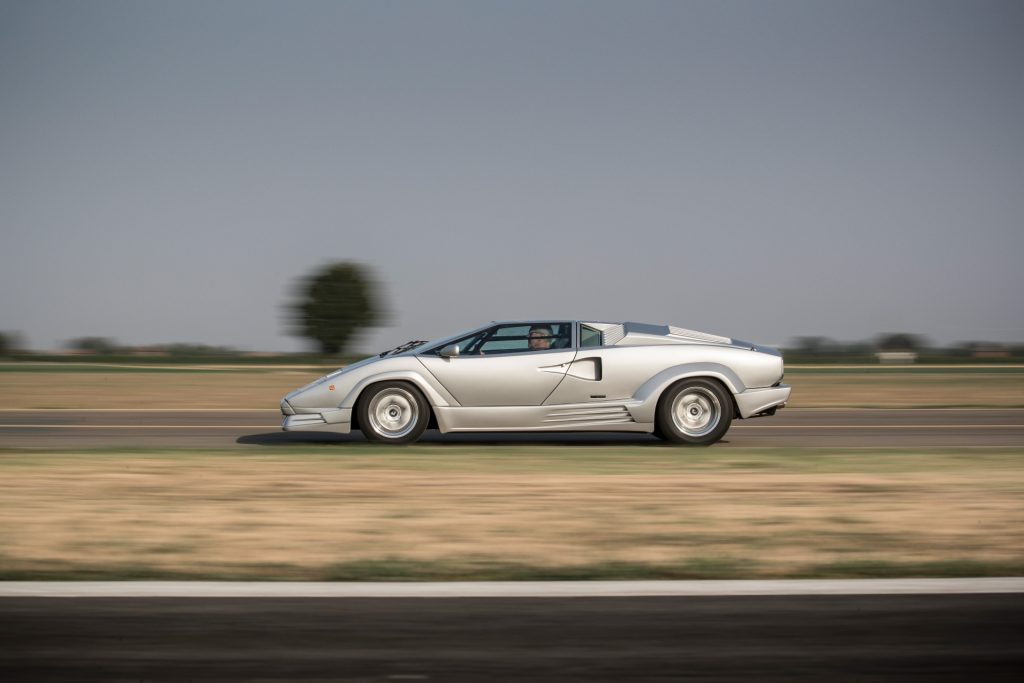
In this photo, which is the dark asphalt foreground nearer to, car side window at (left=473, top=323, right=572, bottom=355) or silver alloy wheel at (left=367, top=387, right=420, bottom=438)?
silver alloy wheel at (left=367, top=387, right=420, bottom=438)

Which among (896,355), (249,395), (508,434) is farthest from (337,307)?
(896,355)

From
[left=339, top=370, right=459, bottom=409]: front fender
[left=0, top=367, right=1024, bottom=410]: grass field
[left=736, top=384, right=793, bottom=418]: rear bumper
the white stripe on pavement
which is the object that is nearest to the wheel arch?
[left=339, top=370, right=459, bottom=409]: front fender

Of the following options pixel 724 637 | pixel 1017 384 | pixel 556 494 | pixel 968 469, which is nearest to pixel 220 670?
pixel 724 637

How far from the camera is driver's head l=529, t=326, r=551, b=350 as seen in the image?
433 inches

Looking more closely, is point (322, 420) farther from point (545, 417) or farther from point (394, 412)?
point (545, 417)

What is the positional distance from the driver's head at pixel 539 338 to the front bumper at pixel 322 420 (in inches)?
81.5

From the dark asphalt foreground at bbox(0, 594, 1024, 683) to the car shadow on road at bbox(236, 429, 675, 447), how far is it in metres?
6.94

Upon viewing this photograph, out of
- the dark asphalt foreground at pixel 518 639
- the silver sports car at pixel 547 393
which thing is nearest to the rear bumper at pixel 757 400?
the silver sports car at pixel 547 393

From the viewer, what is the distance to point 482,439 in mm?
11961

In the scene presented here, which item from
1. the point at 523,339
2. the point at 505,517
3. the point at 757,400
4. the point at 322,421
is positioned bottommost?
the point at 505,517

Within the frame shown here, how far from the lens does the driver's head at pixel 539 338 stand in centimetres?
1100

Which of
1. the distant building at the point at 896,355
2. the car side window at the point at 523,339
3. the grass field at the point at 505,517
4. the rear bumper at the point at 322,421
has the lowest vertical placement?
the distant building at the point at 896,355

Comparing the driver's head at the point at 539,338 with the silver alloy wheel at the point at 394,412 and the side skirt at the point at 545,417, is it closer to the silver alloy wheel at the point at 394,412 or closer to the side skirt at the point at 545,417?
the side skirt at the point at 545,417

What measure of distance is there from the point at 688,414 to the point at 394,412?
3.12 metres
